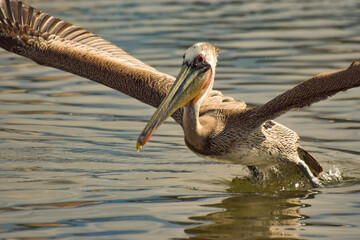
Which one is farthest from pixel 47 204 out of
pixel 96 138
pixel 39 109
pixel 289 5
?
pixel 289 5

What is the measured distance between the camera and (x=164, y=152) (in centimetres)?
903

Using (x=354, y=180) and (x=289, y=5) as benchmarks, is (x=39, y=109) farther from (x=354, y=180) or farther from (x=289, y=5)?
(x=289, y=5)

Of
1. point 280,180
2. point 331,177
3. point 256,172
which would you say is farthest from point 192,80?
point 331,177

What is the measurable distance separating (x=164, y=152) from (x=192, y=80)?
171 centimetres

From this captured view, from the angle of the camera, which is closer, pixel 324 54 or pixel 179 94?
pixel 179 94

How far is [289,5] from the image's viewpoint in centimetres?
2030

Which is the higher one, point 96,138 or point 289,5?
point 289,5

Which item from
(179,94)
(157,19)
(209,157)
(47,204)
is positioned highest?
(157,19)

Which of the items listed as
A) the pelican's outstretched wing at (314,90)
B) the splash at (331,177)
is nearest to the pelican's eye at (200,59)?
the pelican's outstretched wing at (314,90)

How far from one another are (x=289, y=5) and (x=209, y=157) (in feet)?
43.4

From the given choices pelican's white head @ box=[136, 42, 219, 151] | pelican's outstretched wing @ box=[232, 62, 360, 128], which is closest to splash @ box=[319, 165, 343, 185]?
pelican's outstretched wing @ box=[232, 62, 360, 128]

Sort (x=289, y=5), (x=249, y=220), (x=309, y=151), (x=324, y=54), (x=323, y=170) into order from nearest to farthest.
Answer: (x=249, y=220)
(x=323, y=170)
(x=309, y=151)
(x=324, y=54)
(x=289, y=5)

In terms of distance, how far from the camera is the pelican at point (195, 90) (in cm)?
722

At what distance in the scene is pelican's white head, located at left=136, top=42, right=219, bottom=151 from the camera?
737 centimetres
